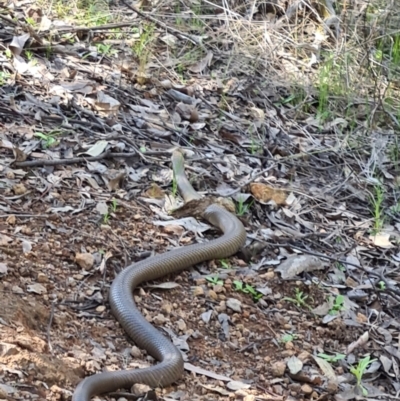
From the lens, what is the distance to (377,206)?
4840mm

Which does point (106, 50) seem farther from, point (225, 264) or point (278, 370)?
point (278, 370)

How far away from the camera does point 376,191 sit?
549cm

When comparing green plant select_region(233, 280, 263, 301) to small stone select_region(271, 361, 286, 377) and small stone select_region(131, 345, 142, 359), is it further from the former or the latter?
small stone select_region(131, 345, 142, 359)

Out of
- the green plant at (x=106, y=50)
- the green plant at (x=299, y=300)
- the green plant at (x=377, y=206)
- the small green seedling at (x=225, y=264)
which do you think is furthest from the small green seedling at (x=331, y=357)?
the green plant at (x=106, y=50)

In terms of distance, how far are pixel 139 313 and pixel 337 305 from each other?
3.63 ft

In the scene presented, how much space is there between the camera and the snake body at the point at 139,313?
2918 mm

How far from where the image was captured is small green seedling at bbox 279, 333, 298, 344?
3.62 m

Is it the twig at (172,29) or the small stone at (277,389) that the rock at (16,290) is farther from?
the twig at (172,29)

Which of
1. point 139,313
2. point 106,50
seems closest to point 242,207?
point 139,313

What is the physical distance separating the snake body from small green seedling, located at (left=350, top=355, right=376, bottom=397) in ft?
2.64

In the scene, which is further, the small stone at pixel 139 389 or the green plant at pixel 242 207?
the green plant at pixel 242 207

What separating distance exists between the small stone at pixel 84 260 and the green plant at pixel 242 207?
127 cm

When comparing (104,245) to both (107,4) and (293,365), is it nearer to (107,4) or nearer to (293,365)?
(293,365)

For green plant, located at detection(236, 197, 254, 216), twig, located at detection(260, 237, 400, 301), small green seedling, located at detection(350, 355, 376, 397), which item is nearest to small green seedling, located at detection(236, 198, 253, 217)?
green plant, located at detection(236, 197, 254, 216)
